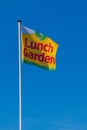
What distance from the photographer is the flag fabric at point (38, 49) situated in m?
50.8

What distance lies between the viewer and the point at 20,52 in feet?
163

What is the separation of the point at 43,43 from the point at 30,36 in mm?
1385

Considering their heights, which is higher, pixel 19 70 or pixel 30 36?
pixel 30 36

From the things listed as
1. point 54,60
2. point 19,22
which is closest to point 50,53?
point 54,60

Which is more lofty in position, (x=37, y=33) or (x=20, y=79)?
(x=37, y=33)

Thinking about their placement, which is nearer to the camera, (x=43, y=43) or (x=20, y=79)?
(x=20, y=79)

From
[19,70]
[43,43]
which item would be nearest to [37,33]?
[43,43]

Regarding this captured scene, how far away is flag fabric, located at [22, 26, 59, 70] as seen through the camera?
5075 centimetres

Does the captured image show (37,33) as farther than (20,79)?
Yes

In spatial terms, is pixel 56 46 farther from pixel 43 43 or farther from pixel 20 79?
pixel 20 79

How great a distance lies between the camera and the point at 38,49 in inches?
2035

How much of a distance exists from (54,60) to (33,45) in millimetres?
2281

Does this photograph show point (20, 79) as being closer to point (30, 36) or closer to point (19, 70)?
point (19, 70)

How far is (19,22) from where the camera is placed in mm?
50094
